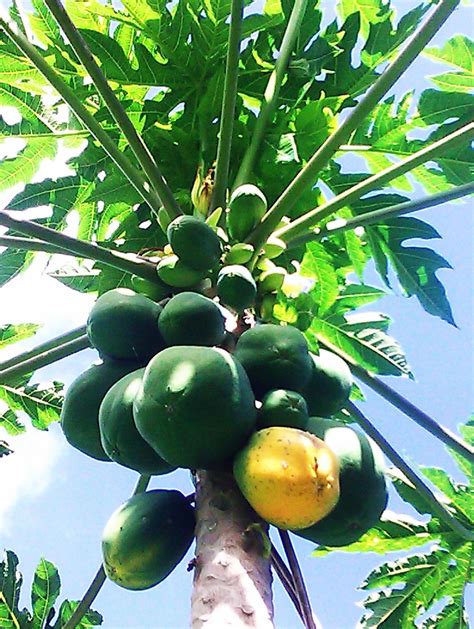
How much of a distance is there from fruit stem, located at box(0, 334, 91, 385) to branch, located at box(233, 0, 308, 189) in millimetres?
807

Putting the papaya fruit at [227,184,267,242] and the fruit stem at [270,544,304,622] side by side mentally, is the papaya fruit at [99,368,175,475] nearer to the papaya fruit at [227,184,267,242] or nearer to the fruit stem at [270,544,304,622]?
the fruit stem at [270,544,304,622]

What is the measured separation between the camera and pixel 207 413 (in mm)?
1516

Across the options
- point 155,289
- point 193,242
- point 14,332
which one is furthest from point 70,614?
point 193,242

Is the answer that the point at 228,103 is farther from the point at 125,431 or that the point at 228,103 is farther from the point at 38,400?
the point at 38,400

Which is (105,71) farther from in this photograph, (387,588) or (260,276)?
(387,588)

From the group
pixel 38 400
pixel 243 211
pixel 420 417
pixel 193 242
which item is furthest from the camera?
pixel 38 400

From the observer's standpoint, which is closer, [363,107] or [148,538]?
[148,538]

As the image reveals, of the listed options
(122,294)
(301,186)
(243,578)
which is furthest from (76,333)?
(243,578)

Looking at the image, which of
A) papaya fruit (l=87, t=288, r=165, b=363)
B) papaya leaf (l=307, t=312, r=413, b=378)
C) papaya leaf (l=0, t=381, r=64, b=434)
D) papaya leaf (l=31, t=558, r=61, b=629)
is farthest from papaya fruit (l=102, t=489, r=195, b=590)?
papaya leaf (l=0, t=381, r=64, b=434)

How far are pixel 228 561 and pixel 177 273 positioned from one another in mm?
899

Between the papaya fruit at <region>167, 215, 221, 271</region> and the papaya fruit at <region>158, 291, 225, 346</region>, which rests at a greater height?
the papaya fruit at <region>167, 215, 221, 271</region>

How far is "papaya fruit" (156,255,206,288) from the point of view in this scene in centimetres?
210

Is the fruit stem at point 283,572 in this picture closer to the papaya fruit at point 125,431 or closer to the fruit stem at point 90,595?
the papaya fruit at point 125,431

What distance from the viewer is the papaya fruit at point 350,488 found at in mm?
1664
